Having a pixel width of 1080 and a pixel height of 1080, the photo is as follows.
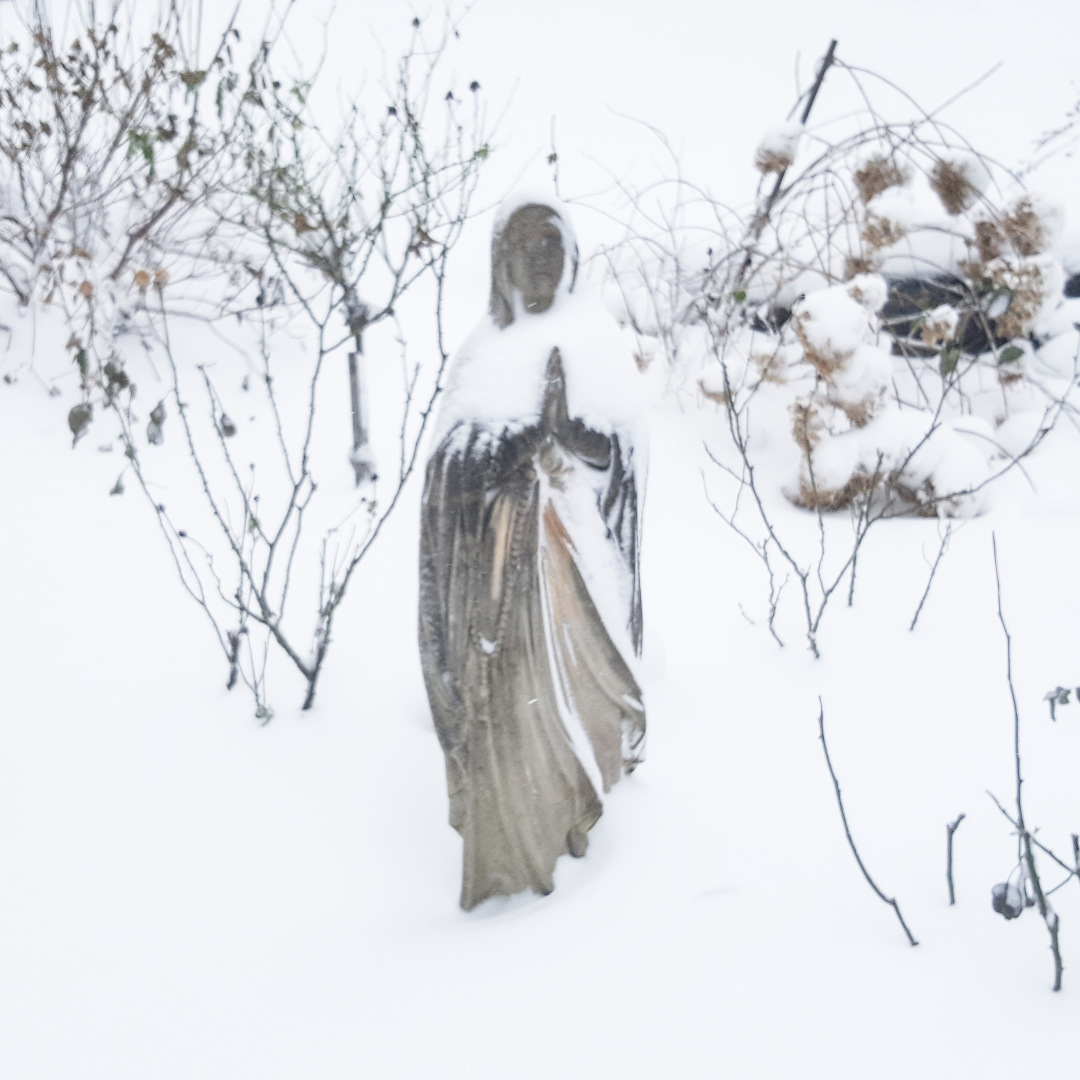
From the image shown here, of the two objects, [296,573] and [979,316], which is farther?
[979,316]

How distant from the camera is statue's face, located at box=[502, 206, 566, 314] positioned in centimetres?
198

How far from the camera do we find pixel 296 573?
4.24 metres

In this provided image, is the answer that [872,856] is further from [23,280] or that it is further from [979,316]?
[23,280]

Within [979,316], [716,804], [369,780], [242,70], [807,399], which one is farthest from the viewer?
[242,70]

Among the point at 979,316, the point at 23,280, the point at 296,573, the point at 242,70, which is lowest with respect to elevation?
the point at 296,573

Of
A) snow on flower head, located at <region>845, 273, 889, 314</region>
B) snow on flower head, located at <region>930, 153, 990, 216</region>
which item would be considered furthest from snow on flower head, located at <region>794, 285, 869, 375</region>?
snow on flower head, located at <region>930, 153, 990, 216</region>

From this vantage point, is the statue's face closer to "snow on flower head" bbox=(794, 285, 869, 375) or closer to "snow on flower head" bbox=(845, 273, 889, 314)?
"snow on flower head" bbox=(794, 285, 869, 375)

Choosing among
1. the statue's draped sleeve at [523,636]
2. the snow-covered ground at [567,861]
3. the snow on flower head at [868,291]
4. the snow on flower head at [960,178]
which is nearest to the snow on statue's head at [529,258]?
the statue's draped sleeve at [523,636]

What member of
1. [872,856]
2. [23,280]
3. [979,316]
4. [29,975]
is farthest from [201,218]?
[872,856]

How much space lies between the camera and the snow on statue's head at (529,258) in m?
1.98

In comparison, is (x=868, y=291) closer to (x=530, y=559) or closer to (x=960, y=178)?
(x=960, y=178)

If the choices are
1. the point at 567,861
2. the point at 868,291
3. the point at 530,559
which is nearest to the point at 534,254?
the point at 530,559

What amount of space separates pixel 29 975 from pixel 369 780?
40.2 inches

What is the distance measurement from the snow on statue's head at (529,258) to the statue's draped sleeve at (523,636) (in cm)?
18
